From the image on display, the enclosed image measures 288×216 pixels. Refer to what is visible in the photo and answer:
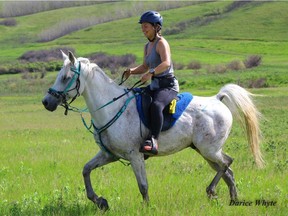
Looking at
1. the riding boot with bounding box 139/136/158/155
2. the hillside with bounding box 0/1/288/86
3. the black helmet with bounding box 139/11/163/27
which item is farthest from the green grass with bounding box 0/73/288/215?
the hillside with bounding box 0/1/288/86

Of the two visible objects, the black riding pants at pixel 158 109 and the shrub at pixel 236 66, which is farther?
the shrub at pixel 236 66

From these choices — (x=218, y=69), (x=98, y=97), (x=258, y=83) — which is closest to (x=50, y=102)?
(x=98, y=97)

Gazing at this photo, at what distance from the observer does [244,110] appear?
9.32m

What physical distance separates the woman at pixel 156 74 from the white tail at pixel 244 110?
1391 mm

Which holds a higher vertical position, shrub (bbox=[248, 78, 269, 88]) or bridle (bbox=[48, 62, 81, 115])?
bridle (bbox=[48, 62, 81, 115])

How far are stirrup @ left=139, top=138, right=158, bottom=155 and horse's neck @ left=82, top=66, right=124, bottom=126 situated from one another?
71cm

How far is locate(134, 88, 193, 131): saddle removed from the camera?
8.02m

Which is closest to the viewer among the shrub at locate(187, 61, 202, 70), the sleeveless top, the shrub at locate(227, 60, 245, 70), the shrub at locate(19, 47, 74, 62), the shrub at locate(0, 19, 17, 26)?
the sleeveless top

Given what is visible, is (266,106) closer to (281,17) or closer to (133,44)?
(133,44)

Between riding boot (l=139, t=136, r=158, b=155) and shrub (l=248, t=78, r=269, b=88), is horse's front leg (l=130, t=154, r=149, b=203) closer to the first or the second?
riding boot (l=139, t=136, r=158, b=155)

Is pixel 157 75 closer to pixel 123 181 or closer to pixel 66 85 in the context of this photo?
pixel 66 85

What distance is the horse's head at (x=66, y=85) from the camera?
7.67 metres

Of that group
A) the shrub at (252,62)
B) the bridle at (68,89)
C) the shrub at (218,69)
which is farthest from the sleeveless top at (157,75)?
the shrub at (252,62)

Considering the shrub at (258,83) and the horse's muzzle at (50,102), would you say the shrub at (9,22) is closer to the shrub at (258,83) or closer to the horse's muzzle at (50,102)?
the shrub at (258,83)
